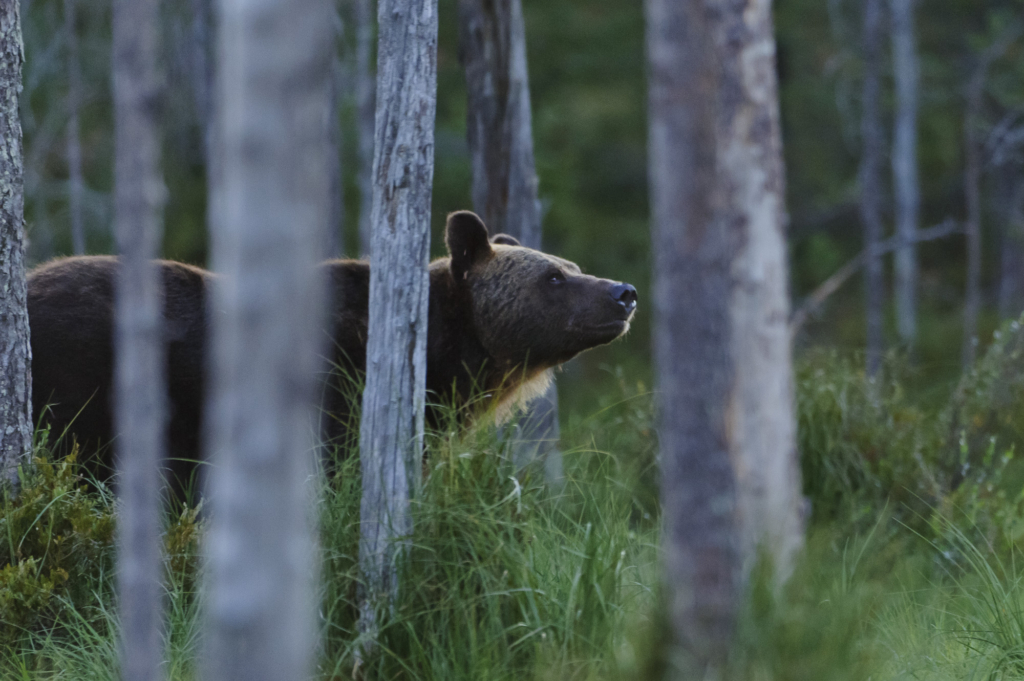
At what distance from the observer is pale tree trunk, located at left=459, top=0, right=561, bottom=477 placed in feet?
26.1

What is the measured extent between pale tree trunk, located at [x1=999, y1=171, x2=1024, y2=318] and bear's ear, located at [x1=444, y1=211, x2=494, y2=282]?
18947mm

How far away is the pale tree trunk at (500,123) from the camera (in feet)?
26.1

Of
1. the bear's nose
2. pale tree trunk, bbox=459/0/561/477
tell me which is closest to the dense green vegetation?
the bear's nose

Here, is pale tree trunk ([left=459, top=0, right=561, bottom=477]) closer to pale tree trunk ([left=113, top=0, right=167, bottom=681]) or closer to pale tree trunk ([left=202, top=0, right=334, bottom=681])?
pale tree trunk ([left=113, top=0, right=167, bottom=681])

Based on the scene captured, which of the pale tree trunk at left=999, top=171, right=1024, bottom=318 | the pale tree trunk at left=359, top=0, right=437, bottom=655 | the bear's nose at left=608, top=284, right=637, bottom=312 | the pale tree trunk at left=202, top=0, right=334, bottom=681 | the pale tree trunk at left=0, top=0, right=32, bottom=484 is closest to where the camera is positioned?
the pale tree trunk at left=202, top=0, right=334, bottom=681

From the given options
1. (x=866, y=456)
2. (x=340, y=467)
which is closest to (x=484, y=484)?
(x=340, y=467)

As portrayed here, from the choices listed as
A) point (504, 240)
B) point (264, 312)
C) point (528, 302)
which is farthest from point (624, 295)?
point (264, 312)

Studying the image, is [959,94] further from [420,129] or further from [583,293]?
[420,129]

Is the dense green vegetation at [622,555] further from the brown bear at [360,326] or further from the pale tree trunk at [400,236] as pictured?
the brown bear at [360,326]

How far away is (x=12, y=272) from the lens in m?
4.89

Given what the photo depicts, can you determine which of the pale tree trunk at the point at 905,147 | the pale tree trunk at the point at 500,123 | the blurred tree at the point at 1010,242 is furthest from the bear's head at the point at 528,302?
the blurred tree at the point at 1010,242

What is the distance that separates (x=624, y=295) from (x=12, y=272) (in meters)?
3.39

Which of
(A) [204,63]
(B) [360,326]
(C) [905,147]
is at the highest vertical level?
(A) [204,63]

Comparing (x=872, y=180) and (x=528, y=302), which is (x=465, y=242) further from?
(x=872, y=180)
